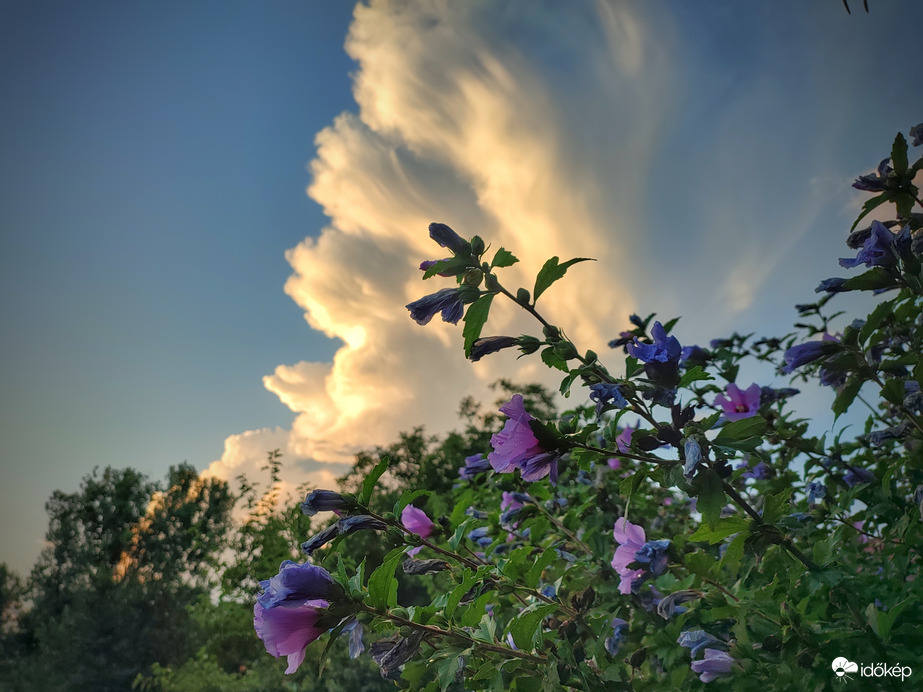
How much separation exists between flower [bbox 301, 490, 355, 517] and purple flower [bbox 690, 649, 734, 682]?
1120mm

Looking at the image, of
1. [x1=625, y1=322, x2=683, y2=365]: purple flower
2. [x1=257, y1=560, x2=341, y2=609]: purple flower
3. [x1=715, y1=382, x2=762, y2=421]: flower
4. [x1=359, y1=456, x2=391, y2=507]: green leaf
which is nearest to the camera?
[x1=257, y1=560, x2=341, y2=609]: purple flower

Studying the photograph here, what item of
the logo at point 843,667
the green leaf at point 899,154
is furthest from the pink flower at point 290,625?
the green leaf at point 899,154

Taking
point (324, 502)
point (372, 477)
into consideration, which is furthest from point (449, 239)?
point (324, 502)

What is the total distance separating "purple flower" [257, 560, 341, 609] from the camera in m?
1.25

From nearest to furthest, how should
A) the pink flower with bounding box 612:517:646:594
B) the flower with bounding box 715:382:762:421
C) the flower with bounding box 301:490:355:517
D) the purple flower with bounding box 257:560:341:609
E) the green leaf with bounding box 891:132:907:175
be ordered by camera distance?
the purple flower with bounding box 257:560:341:609 → the flower with bounding box 301:490:355:517 → the green leaf with bounding box 891:132:907:175 → the pink flower with bounding box 612:517:646:594 → the flower with bounding box 715:382:762:421

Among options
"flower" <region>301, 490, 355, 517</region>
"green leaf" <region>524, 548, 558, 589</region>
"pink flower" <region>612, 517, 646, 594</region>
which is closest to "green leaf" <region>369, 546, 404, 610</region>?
"flower" <region>301, 490, 355, 517</region>

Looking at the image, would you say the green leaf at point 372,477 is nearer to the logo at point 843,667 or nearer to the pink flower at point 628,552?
the pink flower at point 628,552

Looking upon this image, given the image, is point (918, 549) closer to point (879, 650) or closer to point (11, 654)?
point (879, 650)

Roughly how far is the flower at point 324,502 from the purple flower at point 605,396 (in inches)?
29.5

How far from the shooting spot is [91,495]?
29.0m

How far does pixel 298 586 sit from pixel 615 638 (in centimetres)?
128

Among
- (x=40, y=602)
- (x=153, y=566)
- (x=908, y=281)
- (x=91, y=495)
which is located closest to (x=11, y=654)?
(x=40, y=602)

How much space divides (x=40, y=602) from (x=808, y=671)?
92.4ft
